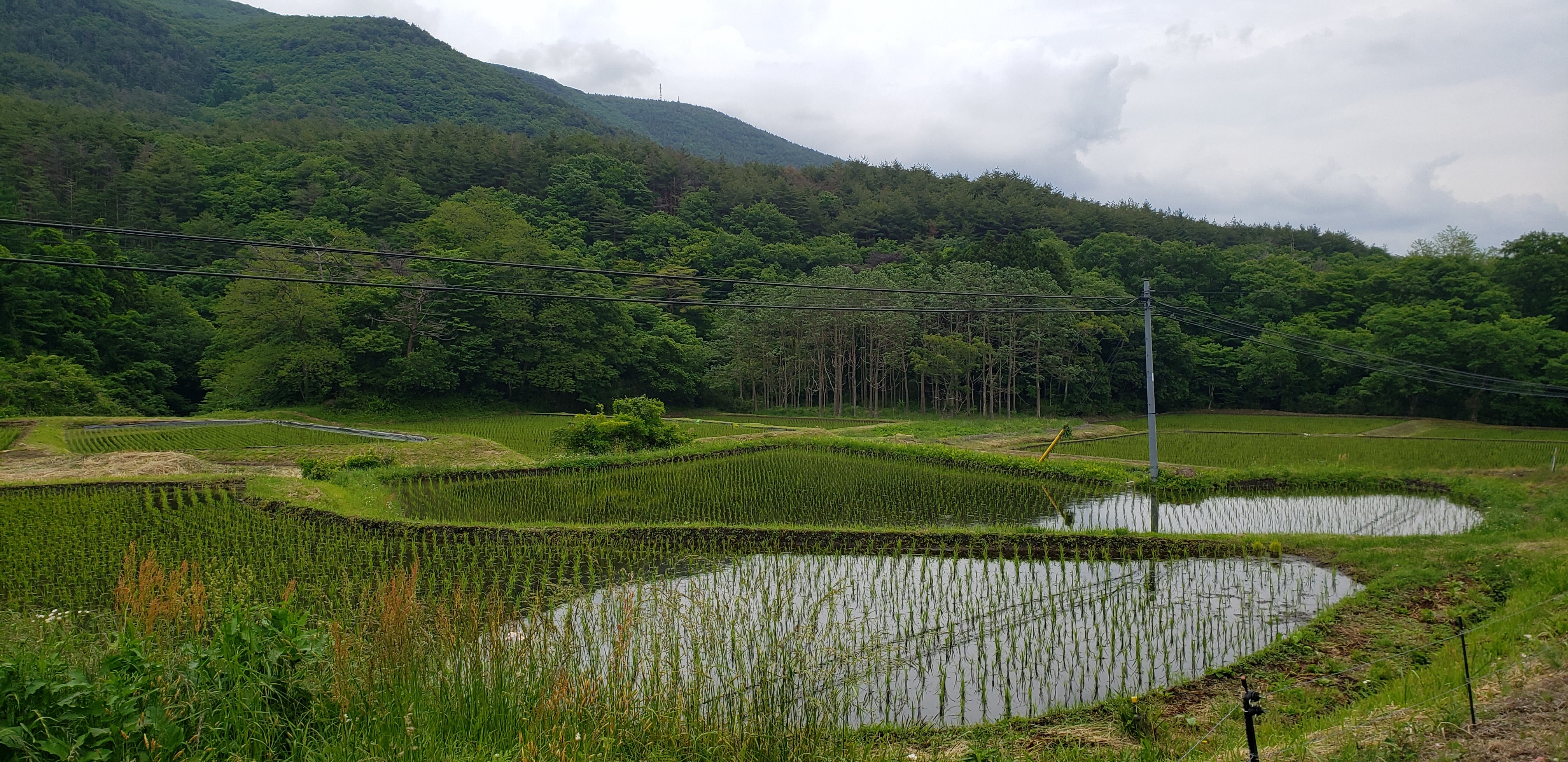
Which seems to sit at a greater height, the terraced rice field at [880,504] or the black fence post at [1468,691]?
the black fence post at [1468,691]

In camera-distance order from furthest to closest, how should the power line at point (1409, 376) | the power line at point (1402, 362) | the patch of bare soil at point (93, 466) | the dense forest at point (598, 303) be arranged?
the dense forest at point (598, 303) < the power line at point (1402, 362) < the power line at point (1409, 376) < the patch of bare soil at point (93, 466)

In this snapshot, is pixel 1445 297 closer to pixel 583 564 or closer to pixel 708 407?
pixel 708 407

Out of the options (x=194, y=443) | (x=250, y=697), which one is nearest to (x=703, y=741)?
(x=250, y=697)

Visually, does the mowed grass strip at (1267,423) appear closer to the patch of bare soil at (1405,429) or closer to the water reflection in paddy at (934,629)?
the patch of bare soil at (1405,429)

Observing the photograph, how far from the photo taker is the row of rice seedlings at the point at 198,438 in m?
22.7

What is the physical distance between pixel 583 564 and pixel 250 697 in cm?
696

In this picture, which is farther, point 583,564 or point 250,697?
point 583,564

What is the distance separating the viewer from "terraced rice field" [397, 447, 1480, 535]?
1473cm

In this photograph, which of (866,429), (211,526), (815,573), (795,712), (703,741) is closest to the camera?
(703,741)

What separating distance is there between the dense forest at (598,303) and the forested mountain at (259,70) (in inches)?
645

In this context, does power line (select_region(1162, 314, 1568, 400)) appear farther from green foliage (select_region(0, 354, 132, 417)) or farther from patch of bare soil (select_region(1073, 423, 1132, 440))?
green foliage (select_region(0, 354, 132, 417))

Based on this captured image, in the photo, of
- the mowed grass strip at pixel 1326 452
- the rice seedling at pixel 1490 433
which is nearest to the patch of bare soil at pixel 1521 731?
the mowed grass strip at pixel 1326 452

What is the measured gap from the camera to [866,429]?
31750 mm

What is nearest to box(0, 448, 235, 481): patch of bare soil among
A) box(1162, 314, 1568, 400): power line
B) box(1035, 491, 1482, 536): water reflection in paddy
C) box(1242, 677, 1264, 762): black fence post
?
box(1035, 491, 1482, 536): water reflection in paddy
